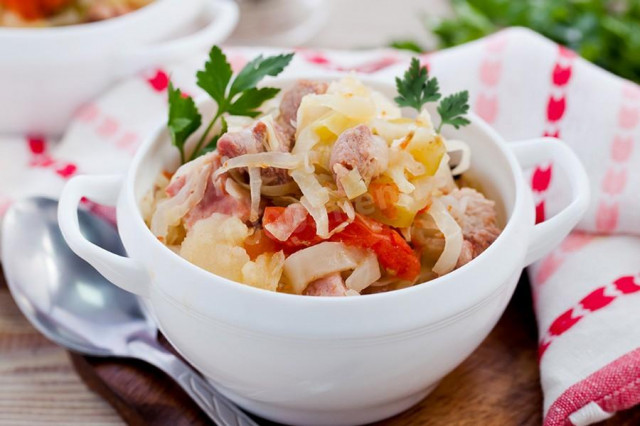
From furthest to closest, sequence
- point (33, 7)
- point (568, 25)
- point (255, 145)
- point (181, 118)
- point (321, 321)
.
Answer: point (568, 25)
point (33, 7)
point (181, 118)
point (255, 145)
point (321, 321)

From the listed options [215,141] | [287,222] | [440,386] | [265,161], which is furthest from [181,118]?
[440,386]

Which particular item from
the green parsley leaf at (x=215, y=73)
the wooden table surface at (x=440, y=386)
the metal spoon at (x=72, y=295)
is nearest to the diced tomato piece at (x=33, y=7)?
the metal spoon at (x=72, y=295)

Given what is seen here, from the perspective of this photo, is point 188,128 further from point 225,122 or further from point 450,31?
point 450,31

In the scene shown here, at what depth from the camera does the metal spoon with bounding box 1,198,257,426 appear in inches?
75.0

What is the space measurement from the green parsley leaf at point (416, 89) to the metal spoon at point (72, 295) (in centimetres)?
78

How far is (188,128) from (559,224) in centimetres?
86

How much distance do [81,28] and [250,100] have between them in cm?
105

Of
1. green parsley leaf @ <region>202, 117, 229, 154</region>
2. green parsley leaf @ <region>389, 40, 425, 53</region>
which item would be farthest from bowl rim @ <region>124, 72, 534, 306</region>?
green parsley leaf @ <region>389, 40, 425, 53</region>

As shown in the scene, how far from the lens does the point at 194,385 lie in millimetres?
1751

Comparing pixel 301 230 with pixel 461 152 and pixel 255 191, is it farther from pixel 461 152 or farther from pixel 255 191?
pixel 461 152

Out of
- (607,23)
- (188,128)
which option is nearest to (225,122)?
(188,128)

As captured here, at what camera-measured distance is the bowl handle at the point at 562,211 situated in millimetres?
1686

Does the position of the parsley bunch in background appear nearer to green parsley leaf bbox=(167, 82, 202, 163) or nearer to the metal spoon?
green parsley leaf bbox=(167, 82, 202, 163)

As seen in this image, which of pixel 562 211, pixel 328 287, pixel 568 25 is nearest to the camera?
pixel 328 287
